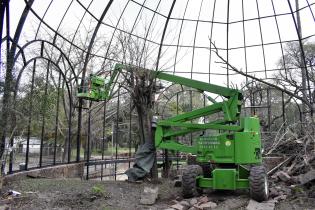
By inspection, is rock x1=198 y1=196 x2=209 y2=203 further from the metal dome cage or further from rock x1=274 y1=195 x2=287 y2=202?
the metal dome cage

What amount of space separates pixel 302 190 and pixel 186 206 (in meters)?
2.80

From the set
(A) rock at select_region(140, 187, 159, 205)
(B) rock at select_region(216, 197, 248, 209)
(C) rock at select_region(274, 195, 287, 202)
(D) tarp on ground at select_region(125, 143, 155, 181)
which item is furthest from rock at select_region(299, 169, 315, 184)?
(D) tarp on ground at select_region(125, 143, 155, 181)

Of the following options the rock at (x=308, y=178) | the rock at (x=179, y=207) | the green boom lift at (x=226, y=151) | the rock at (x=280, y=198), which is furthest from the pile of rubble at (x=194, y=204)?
the rock at (x=308, y=178)

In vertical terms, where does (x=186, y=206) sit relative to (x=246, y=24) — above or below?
below

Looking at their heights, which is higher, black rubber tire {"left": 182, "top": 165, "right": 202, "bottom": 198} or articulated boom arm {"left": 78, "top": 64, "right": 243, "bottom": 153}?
articulated boom arm {"left": 78, "top": 64, "right": 243, "bottom": 153}

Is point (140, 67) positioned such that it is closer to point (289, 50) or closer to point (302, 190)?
point (302, 190)

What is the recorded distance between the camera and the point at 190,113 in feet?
34.4

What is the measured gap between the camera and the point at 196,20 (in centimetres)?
1698

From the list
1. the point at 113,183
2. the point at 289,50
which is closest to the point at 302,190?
the point at 113,183

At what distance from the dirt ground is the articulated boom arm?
1.54 metres

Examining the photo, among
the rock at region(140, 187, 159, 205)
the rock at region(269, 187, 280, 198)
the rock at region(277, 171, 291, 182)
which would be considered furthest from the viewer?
the rock at region(277, 171, 291, 182)

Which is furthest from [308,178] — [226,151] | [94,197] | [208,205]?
[94,197]

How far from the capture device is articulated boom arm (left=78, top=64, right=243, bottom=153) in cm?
986

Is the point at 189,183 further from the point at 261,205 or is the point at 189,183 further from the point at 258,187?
the point at 261,205
